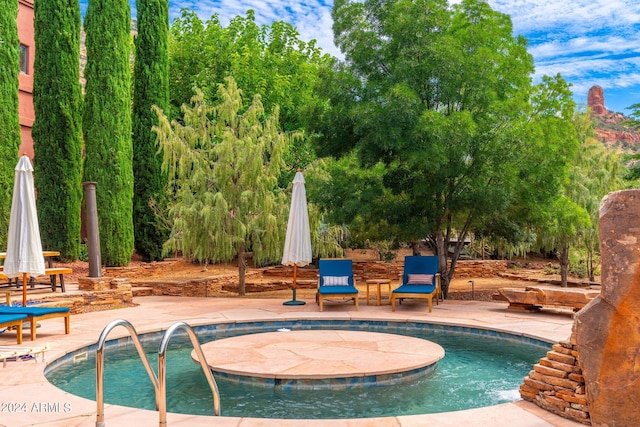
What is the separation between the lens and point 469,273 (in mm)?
20625

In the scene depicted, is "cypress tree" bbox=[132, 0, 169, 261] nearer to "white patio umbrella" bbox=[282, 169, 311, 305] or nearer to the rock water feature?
"white patio umbrella" bbox=[282, 169, 311, 305]

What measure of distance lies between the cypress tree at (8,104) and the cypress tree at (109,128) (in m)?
2.05

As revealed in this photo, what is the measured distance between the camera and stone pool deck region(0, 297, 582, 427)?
423 centimetres

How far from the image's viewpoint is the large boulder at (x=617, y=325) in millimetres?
3938

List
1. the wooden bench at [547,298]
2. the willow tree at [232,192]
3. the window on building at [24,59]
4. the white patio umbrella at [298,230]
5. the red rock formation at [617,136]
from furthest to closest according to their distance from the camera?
the red rock formation at [617,136]
the window on building at [24,59]
the willow tree at [232,192]
the white patio umbrella at [298,230]
the wooden bench at [547,298]

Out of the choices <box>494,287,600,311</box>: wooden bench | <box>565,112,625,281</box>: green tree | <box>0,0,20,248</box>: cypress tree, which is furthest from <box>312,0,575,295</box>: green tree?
<box>0,0,20,248</box>: cypress tree

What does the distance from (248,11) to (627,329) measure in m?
23.9

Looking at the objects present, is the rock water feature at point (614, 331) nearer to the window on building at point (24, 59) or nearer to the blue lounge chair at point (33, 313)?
the blue lounge chair at point (33, 313)

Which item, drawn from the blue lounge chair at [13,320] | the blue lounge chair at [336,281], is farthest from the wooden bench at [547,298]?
the blue lounge chair at [13,320]

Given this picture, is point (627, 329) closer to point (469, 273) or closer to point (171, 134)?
point (171, 134)

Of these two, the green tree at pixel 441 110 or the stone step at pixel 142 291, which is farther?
the stone step at pixel 142 291

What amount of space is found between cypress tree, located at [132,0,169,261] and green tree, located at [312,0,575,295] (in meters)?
9.91

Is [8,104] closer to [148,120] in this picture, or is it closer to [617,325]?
[148,120]

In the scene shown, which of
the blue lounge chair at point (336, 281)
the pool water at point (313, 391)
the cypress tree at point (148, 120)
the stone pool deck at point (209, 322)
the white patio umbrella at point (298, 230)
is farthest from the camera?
the cypress tree at point (148, 120)
